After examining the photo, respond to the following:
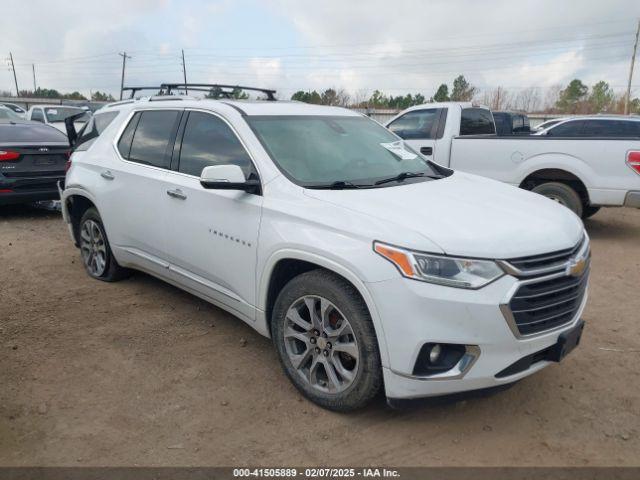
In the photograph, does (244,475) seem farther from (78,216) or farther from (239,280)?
(78,216)

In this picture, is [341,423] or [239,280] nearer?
[341,423]

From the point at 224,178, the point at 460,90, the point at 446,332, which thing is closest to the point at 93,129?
the point at 224,178

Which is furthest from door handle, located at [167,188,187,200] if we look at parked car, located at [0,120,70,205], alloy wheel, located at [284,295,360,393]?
parked car, located at [0,120,70,205]

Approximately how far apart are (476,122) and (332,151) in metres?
6.07

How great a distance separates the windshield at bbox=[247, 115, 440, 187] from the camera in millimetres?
3449

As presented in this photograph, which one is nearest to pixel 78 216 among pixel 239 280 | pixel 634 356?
pixel 239 280

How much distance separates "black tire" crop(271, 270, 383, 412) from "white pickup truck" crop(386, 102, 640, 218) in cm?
534

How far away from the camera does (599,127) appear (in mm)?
11750

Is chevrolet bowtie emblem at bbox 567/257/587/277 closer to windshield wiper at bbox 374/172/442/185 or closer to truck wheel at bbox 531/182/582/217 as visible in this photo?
windshield wiper at bbox 374/172/442/185

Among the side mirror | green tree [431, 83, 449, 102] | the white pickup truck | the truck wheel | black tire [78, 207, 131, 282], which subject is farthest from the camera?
green tree [431, 83, 449, 102]

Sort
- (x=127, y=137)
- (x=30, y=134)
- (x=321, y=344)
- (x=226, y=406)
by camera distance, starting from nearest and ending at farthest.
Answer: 1. (x=321, y=344)
2. (x=226, y=406)
3. (x=127, y=137)
4. (x=30, y=134)

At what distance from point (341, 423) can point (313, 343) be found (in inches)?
18.9

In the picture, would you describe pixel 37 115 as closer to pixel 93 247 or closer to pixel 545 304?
pixel 93 247

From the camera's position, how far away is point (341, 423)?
118 inches
